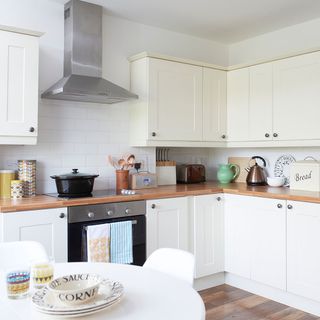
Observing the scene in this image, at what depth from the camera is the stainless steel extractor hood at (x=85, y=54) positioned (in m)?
3.11

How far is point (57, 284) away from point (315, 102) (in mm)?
2774

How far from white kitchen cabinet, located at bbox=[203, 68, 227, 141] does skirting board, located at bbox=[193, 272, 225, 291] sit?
1321 millimetres

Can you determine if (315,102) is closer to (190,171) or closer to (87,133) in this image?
(190,171)

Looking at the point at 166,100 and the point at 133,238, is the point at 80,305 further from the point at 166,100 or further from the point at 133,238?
the point at 166,100

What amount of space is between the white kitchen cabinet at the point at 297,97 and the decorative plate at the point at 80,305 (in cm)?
256

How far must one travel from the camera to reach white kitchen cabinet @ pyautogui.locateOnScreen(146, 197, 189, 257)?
3160 mm

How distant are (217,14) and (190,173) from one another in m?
1.57

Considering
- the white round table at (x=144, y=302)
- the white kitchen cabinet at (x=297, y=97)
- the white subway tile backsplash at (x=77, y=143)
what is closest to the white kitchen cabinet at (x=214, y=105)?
the white kitchen cabinet at (x=297, y=97)

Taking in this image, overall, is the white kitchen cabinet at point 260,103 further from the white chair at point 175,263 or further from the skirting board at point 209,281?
the white chair at point 175,263

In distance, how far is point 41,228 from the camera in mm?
2596

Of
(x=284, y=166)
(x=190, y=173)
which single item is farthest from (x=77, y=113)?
(x=284, y=166)

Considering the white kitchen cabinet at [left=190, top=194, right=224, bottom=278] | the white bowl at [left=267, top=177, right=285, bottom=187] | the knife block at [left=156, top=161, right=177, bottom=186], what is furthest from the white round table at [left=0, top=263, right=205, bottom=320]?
the white bowl at [left=267, top=177, right=285, bottom=187]

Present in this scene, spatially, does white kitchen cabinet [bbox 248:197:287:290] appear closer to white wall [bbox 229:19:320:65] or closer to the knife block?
the knife block

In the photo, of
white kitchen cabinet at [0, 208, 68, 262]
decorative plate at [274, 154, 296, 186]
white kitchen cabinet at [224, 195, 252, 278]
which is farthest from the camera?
decorative plate at [274, 154, 296, 186]
